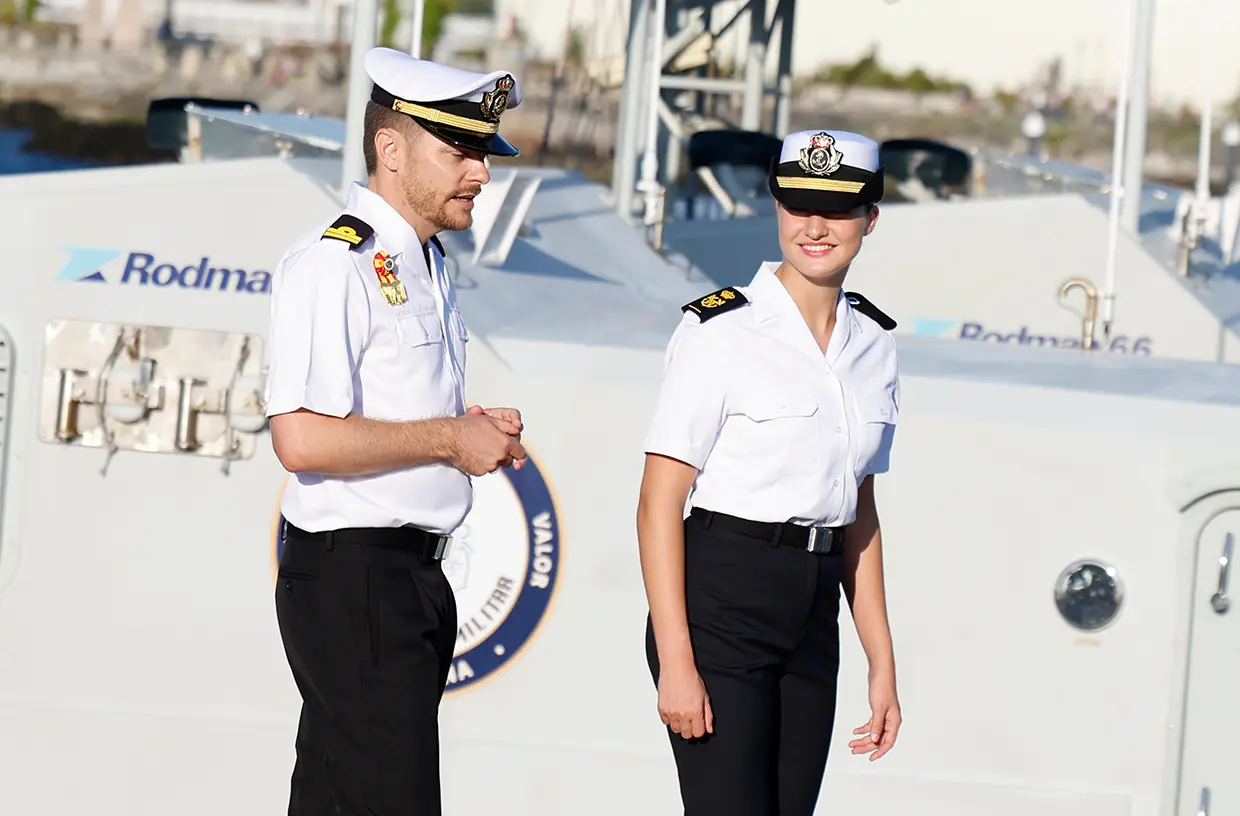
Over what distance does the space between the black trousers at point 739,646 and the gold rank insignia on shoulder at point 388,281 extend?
1.96 ft

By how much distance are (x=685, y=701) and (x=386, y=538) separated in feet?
1.77

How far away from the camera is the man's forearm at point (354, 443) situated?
292 cm

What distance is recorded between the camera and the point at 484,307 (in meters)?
4.68

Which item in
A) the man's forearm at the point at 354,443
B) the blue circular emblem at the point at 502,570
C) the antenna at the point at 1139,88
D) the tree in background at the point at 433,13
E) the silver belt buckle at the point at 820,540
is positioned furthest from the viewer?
the tree in background at the point at 433,13

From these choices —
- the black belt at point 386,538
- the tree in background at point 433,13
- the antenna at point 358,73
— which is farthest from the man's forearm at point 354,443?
the tree in background at point 433,13

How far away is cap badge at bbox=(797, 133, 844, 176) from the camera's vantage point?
312cm

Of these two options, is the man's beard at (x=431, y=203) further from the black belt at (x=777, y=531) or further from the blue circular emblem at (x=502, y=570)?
the blue circular emblem at (x=502, y=570)

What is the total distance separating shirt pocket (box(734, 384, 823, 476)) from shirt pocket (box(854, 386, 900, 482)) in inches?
5.0

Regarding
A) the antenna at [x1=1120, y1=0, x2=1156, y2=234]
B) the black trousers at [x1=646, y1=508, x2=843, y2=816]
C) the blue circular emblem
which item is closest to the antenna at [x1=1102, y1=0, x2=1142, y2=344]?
the antenna at [x1=1120, y1=0, x2=1156, y2=234]

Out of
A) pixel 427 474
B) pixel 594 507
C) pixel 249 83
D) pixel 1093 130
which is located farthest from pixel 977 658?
pixel 1093 130

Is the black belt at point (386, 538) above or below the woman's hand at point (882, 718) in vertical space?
above

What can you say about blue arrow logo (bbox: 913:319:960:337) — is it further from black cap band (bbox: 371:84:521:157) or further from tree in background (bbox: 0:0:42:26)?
tree in background (bbox: 0:0:42:26)

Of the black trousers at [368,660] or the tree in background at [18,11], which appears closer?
the black trousers at [368,660]

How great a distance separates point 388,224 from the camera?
3102mm
